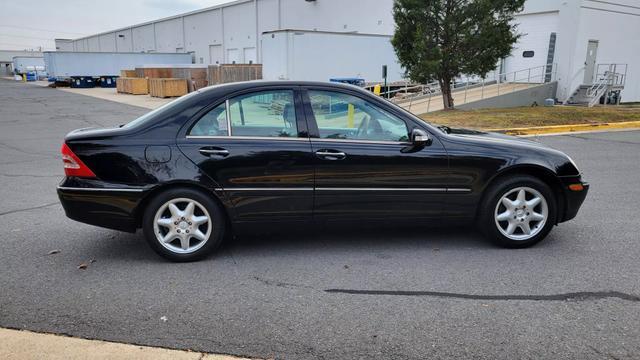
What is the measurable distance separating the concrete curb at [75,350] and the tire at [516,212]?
274 cm

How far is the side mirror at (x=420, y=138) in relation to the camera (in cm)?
441

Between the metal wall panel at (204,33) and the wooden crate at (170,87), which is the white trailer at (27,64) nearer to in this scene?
the metal wall panel at (204,33)

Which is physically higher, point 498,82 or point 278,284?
point 498,82

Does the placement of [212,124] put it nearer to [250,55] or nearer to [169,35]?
[250,55]

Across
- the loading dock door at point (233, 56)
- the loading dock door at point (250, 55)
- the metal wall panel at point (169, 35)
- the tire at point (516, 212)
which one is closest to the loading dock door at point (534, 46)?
the tire at point (516, 212)

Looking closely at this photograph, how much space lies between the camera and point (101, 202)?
4285 mm

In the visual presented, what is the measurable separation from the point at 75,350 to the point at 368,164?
2592mm

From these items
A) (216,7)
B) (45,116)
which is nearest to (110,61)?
(216,7)

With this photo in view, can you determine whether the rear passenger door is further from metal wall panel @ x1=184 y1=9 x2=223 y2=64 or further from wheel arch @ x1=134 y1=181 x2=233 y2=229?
metal wall panel @ x1=184 y1=9 x2=223 y2=64

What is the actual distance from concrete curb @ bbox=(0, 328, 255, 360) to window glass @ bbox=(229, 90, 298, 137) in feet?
6.48

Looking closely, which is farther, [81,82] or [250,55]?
[81,82]

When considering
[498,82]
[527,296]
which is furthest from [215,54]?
[527,296]

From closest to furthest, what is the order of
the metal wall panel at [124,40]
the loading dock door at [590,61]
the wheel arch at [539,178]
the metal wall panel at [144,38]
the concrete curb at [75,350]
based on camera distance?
the concrete curb at [75,350]
the wheel arch at [539,178]
the loading dock door at [590,61]
the metal wall panel at [144,38]
the metal wall panel at [124,40]

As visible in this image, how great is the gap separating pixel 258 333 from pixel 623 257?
3.33 meters
